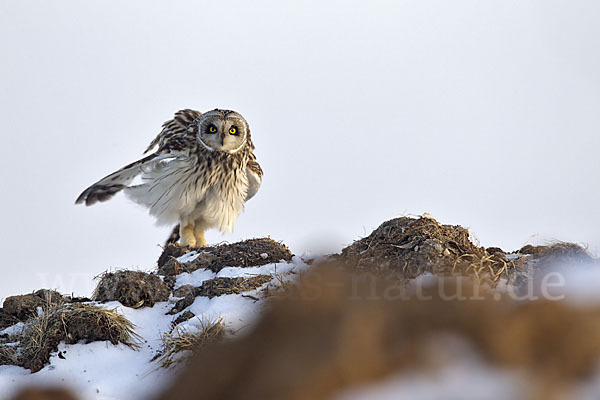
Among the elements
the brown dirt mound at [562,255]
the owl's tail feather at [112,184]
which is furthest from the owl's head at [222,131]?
the brown dirt mound at [562,255]

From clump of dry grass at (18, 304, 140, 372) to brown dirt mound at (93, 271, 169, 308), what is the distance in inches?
22.0

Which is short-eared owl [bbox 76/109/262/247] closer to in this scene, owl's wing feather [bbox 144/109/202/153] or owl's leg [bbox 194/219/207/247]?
owl's leg [bbox 194/219/207/247]

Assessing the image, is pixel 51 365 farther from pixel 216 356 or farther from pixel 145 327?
pixel 216 356

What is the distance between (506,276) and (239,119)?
6.44 m

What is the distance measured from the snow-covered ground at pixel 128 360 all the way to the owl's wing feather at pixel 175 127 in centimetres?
561

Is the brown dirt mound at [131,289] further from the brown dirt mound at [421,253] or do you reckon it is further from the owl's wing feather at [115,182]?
the owl's wing feather at [115,182]

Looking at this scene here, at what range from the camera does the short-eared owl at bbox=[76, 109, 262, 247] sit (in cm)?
1035

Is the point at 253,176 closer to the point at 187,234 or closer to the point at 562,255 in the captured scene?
the point at 187,234

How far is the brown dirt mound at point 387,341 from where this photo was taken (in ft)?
6.68

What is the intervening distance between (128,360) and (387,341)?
341 cm

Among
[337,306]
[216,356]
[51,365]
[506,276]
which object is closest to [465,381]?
[337,306]

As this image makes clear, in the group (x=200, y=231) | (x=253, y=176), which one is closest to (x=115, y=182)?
(x=200, y=231)

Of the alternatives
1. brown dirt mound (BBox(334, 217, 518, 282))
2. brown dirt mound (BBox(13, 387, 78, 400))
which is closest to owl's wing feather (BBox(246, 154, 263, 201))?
brown dirt mound (BBox(334, 217, 518, 282))

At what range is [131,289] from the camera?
5.97 m
